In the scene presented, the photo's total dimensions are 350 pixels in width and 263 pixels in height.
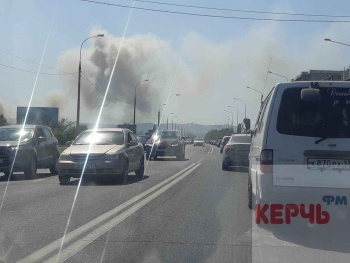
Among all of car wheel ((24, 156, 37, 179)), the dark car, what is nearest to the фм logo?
car wheel ((24, 156, 37, 179))

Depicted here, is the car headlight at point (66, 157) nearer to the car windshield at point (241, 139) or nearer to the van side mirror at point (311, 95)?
the car windshield at point (241, 139)

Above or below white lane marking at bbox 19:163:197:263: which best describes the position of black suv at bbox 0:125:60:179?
above

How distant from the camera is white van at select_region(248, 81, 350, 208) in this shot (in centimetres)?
859

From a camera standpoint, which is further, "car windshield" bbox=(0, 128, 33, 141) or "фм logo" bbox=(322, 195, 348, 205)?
"car windshield" bbox=(0, 128, 33, 141)

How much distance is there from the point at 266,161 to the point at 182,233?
178 cm

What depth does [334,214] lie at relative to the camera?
8852 millimetres

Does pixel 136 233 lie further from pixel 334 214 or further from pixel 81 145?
pixel 81 145

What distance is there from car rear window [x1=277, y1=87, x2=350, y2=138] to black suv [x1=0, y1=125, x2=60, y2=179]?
13309 mm

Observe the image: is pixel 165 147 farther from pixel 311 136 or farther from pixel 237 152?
pixel 311 136

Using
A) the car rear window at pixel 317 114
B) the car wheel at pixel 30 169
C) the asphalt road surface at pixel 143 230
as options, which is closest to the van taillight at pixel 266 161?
the car rear window at pixel 317 114

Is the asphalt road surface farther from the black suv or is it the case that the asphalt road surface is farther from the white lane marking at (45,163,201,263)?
the black suv

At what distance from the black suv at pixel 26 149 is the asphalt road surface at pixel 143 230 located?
4507mm

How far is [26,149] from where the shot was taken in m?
21.0

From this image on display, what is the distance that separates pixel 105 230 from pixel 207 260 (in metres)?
2.58
